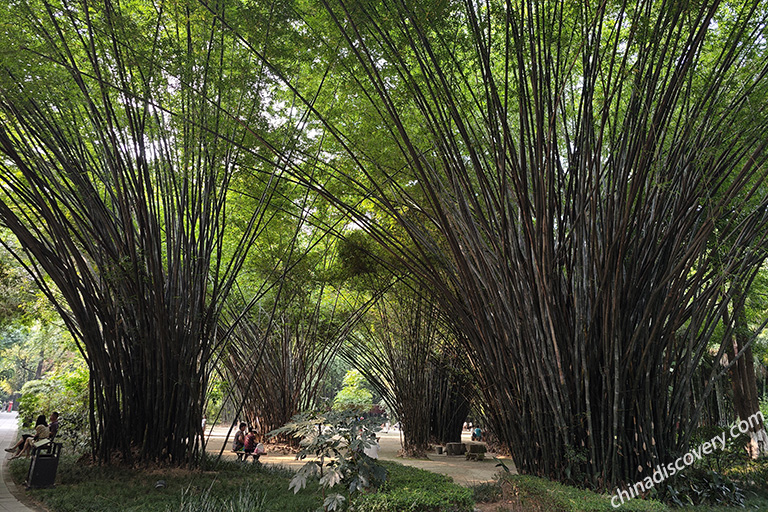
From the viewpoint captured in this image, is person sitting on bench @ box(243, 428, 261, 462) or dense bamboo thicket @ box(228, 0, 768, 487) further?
person sitting on bench @ box(243, 428, 261, 462)

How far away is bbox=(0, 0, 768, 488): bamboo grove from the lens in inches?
122

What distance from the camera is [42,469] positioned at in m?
3.89

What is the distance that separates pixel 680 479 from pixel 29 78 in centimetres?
551

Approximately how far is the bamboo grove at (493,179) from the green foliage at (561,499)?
0.27 metres

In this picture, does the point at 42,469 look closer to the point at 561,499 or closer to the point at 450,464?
the point at 561,499

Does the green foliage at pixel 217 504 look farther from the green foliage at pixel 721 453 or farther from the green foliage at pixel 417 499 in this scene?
the green foliage at pixel 721 453

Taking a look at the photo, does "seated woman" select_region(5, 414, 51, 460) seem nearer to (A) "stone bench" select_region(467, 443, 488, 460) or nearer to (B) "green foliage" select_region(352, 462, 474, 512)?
(B) "green foliage" select_region(352, 462, 474, 512)

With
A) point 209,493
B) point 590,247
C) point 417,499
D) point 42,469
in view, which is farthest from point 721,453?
point 42,469

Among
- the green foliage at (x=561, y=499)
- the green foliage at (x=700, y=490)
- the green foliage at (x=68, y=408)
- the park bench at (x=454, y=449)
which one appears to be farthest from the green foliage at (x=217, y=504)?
the park bench at (x=454, y=449)

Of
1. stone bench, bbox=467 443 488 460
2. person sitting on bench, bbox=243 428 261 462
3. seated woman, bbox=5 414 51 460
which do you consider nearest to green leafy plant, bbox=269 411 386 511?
seated woman, bbox=5 414 51 460

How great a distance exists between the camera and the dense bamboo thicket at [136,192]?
386 cm

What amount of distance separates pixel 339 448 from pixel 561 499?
1.27 metres

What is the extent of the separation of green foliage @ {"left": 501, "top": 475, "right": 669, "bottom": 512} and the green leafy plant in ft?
3.23

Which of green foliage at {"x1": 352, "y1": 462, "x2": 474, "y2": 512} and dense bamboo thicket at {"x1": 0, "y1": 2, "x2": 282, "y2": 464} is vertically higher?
dense bamboo thicket at {"x1": 0, "y1": 2, "x2": 282, "y2": 464}
